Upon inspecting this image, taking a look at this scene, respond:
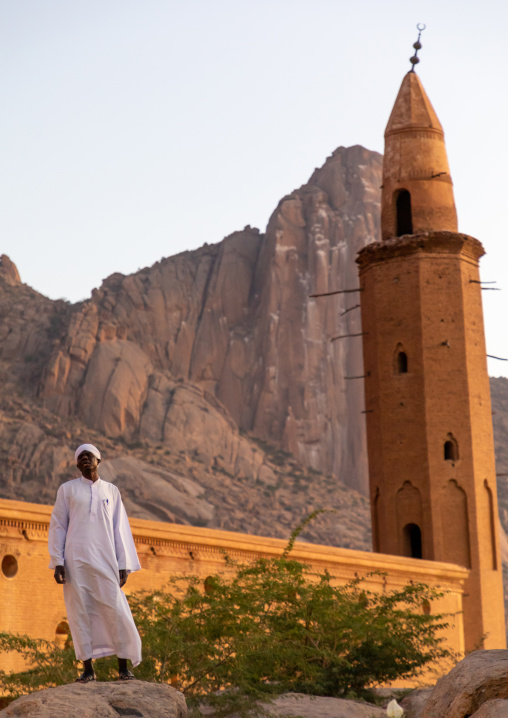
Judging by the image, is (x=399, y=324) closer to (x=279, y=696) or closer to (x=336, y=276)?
(x=279, y=696)

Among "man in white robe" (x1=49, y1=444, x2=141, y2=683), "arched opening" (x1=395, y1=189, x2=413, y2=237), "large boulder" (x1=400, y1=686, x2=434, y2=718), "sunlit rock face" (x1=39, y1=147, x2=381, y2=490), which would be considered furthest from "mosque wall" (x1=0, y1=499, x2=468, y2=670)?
"sunlit rock face" (x1=39, y1=147, x2=381, y2=490)

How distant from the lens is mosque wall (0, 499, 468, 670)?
14750mm

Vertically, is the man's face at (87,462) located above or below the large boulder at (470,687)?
above

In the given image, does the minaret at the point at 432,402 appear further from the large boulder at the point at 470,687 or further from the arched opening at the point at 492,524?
the large boulder at the point at 470,687

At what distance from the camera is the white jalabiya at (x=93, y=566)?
26.4ft

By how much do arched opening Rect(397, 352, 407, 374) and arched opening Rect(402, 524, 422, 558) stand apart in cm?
339

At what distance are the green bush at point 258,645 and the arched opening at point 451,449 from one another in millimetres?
9353

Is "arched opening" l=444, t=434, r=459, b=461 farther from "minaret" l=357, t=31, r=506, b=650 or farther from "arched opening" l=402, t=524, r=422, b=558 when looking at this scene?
"arched opening" l=402, t=524, r=422, b=558

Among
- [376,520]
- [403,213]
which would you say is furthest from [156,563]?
[403,213]

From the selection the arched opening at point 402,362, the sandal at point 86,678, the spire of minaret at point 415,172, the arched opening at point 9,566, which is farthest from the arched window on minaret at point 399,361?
the sandal at point 86,678

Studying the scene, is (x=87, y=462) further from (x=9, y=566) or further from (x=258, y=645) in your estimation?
(x=9, y=566)

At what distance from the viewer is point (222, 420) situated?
80500 millimetres

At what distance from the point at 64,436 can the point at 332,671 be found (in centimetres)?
5902

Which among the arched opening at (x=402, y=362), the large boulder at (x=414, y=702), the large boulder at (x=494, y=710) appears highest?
the arched opening at (x=402, y=362)
